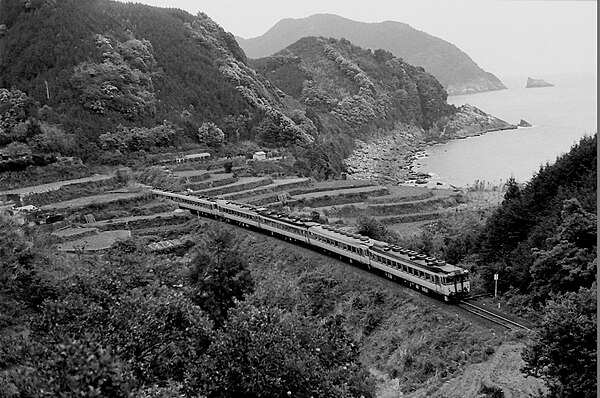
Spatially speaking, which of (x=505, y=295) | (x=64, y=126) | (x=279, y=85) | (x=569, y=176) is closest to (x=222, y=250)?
(x=505, y=295)

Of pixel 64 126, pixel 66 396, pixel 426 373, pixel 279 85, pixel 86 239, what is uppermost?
pixel 279 85

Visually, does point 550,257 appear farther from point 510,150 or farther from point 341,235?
point 510,150

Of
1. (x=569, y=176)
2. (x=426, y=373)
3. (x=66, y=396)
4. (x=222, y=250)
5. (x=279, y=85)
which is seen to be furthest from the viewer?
(x=279, y=85)

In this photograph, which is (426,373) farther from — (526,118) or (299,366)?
(526,118)

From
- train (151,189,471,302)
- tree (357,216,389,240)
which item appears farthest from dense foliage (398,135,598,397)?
train (151,189,471,302)

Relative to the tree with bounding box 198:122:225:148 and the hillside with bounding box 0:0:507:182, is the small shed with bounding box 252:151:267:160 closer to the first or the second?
the hillside with bounding box 0:0:507:182

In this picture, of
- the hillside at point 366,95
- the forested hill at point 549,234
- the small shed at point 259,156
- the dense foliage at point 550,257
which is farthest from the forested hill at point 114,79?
the forested hill at point 549,234

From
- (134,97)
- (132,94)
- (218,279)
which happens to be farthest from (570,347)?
(132,94)
